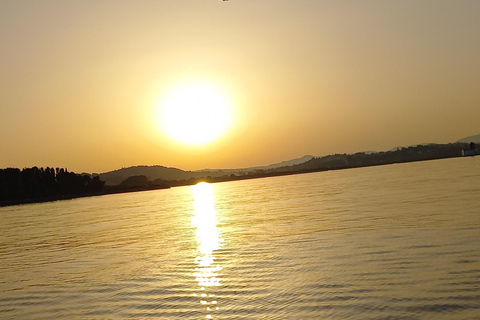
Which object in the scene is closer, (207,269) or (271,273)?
(271,273)

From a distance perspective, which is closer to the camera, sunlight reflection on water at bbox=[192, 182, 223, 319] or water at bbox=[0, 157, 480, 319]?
water at bbox=[0, 157, 480, 319]

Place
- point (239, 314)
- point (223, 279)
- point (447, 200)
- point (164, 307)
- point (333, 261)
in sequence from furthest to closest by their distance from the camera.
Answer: point (447, 200) < point (333, 261) < point (223, 279) < point (164, 307) < point (239, 314)

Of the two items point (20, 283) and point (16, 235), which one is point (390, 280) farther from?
point (16, 235)

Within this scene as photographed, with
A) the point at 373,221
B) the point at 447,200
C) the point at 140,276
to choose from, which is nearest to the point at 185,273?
the point at 140,276

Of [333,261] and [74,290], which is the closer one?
[74,290]

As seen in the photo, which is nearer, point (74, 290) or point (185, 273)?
point (74, 290)

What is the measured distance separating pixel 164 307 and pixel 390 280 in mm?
7205

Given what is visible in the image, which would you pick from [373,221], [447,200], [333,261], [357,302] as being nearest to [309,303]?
[357,302]

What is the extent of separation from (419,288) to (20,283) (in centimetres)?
1624

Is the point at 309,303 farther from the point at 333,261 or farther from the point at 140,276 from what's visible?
the point at 140,276

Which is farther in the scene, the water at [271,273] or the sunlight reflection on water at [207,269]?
the sunlight reflection on water at [207,269]

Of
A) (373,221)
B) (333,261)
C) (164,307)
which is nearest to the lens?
(164,307)

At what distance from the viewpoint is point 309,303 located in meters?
15.3

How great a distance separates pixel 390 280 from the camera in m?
17.0
